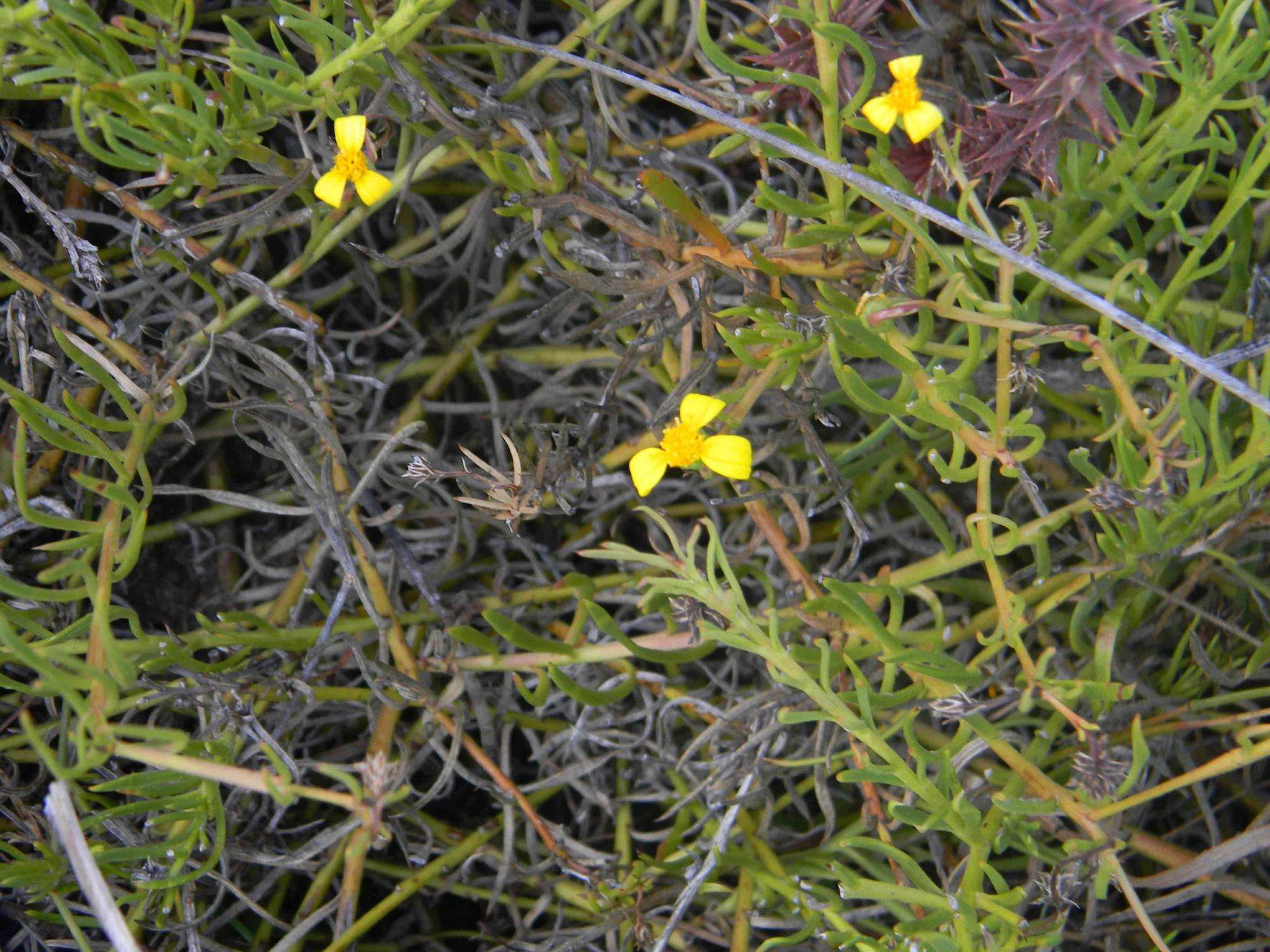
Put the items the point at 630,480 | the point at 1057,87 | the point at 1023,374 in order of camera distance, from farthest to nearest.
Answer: the point at 630,480 < the point at 1023,374 < the point at 1057,87

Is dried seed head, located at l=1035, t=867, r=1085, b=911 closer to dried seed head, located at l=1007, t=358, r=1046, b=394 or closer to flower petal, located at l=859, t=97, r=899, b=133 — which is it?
dried seed head, located at l=1007, t=358, r=1046, b=394

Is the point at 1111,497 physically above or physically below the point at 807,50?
below

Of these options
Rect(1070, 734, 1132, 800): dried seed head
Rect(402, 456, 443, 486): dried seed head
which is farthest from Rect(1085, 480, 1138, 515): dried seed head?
Rect(402, 456, 443, 486): dried seed head

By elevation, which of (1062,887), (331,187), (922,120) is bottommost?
(1062,887)

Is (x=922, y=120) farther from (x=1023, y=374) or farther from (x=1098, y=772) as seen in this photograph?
(x=1098, y=772)

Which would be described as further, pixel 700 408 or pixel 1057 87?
pixel 700 408

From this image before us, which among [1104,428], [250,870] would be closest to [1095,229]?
[1104,428]

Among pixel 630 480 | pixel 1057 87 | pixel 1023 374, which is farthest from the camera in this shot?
pixel 630 480

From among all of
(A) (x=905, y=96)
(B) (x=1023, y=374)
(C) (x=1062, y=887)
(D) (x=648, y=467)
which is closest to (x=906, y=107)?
(A) (x=905, y=96)
